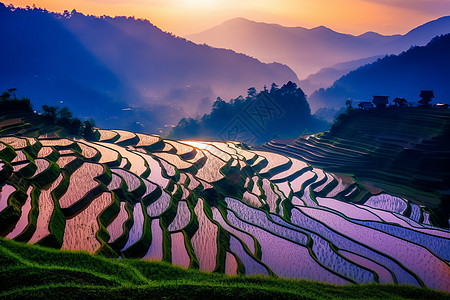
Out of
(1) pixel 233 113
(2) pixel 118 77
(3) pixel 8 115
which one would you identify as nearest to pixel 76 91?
(2) pixel 118 77

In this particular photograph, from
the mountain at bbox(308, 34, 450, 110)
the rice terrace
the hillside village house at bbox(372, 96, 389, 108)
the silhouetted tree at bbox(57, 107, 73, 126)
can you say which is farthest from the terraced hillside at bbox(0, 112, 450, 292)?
the mountain at bbox(308, 34, 450, 110)

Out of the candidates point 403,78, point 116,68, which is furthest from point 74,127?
point 116,68

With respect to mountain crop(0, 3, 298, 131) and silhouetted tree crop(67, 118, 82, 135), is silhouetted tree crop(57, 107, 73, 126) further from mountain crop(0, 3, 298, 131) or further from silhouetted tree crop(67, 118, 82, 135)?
mountain crop(0, 3, 298, 131)

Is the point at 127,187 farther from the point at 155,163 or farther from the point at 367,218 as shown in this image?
the point at 367,218

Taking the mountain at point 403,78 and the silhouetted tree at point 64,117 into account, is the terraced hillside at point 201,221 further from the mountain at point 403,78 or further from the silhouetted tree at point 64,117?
Answer: the mountain at point 403,78

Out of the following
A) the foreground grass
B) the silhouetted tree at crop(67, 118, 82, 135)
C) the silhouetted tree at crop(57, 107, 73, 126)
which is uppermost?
the silhouetted tree at crop(57, 107, 73, 126)

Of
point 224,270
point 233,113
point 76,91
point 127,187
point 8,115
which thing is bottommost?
point 224,270

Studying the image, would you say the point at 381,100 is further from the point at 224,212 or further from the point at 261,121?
the point at 261,121
